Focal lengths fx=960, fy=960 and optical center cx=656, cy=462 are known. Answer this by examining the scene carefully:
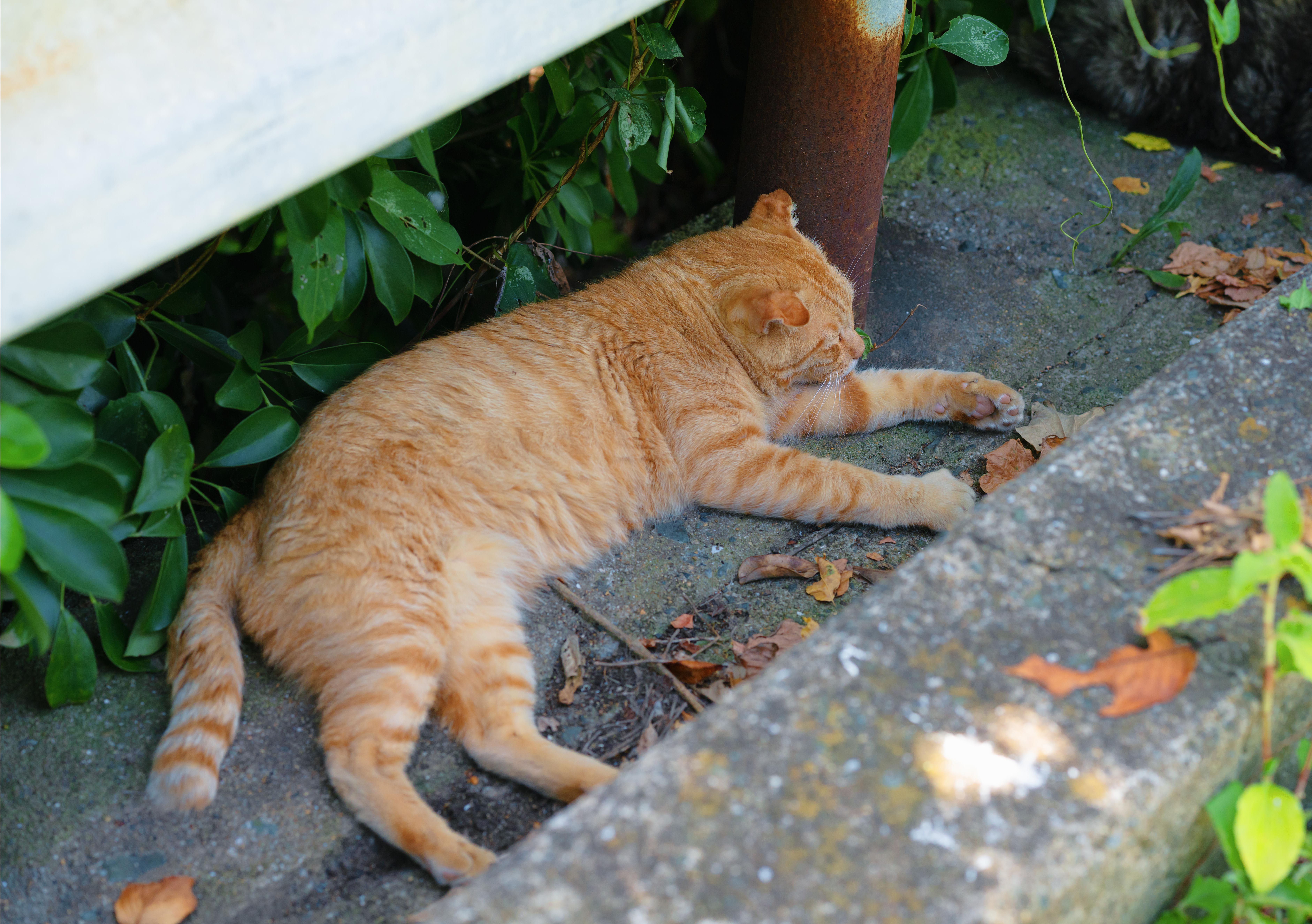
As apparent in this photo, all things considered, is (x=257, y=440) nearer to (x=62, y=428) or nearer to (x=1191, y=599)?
(x=62, y=428)

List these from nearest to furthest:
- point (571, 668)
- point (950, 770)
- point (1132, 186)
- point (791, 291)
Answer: point (950, 770)
point (571, 668)
point (791, 291)
point (1132, 186)

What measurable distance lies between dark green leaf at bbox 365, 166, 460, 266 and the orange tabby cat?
284 mm

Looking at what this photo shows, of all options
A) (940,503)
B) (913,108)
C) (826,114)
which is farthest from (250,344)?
(913,108)

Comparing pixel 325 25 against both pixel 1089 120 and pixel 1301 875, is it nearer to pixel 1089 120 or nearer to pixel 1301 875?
pixel 1301 875

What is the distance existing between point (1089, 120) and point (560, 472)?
317cm

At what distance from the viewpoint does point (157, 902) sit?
6.20ft

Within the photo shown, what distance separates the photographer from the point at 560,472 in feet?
8.86

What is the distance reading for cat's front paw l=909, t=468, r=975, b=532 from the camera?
106 inches

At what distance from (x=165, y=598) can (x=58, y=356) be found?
0.65 m

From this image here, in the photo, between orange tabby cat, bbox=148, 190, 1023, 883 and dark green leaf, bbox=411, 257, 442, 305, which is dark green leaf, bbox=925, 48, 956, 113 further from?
dark green leaf, bbox=411, 257, 442, 305

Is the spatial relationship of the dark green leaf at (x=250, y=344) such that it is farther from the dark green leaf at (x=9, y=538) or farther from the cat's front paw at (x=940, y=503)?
the cat's front paw at (x=940, y=503)

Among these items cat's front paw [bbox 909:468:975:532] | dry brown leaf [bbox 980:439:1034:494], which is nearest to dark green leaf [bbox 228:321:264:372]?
cat's front paw [bbox 909:468:975:532]

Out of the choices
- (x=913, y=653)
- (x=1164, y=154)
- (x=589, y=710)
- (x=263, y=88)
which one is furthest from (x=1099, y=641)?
(x=1164, y=154)

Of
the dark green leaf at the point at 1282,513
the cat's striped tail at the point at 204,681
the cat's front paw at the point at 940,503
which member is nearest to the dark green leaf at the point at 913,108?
the cat's front paw at the point at 940,503
